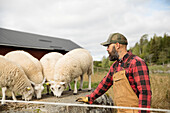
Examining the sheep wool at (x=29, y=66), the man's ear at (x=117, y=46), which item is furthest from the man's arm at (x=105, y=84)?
the sheep wool at (x=29, y=66)

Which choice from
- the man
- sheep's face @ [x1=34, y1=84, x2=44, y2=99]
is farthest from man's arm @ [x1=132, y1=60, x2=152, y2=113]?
sheep's face @ [x1=34, y1=84, x2=44, y2=99]

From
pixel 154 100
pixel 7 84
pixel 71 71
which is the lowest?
pixel 154 100

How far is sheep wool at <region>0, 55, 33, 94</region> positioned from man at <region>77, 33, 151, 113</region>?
12.9ft

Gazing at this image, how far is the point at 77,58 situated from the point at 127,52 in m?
4.62

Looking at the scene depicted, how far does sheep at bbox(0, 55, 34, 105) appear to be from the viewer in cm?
493

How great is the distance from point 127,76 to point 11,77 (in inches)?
175

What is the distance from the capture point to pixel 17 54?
6.31 metres

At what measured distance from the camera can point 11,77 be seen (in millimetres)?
5066

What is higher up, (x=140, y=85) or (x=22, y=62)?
(x=22, y=62)

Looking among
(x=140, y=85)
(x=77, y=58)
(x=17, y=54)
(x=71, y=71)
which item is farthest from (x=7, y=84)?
(x=140, y=85)

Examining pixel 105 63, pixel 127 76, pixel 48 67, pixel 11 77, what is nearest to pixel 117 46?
pixel 127 76

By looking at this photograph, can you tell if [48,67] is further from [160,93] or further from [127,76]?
[160,93]

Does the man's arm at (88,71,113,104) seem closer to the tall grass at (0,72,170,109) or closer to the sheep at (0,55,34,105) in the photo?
the sheep at (0,55,34,105)

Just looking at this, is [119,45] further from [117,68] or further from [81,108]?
[81,108]
